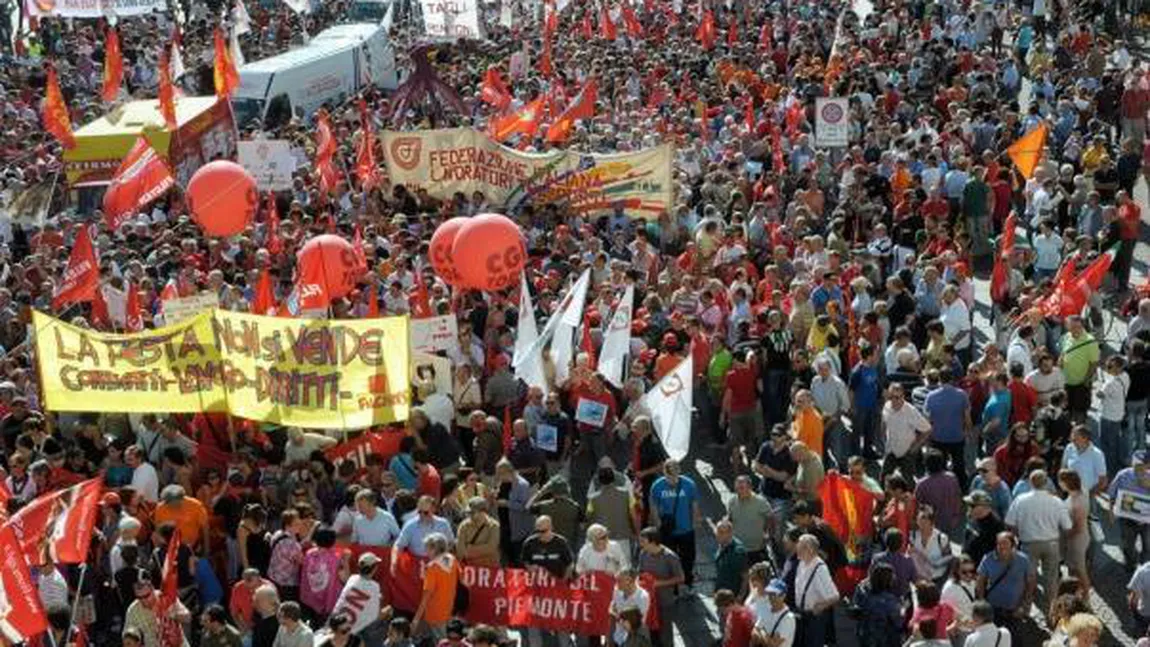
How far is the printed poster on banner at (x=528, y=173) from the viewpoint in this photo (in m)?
20.9

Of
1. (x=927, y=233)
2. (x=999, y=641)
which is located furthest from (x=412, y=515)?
(x=927, y=233)

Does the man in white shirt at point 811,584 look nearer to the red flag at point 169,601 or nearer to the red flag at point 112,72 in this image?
the red flag at point 169,601

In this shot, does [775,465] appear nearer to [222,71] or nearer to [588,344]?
[588,344]

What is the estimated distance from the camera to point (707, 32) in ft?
108

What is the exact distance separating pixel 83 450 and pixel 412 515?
10.2 feet

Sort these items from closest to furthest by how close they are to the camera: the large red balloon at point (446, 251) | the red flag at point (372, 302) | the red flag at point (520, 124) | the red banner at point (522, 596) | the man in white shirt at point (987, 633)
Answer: the man in white shirt at point (987, 633)
the red banner at point (522, 596)
the red flag at point (372, 302)
the large red balloon at point (446, 251)
the red flag at point (520, 124)

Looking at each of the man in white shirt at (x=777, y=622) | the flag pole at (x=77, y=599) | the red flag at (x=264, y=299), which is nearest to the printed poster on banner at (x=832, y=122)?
the red flag at (x=264, y=299)

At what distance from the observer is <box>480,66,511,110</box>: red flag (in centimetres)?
2758

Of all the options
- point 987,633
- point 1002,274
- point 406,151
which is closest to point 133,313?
point 406,151

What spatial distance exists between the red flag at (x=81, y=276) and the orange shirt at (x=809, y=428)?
287 inches

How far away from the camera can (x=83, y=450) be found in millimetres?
14344

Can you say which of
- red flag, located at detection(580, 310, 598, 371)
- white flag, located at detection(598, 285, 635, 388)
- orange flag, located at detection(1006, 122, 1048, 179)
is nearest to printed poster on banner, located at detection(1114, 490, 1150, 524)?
white flag, located at detection(598, 285, 635, 388)

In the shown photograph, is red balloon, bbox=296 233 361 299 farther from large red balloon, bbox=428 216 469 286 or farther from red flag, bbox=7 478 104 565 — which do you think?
red flag, bbox=7 478 104 565

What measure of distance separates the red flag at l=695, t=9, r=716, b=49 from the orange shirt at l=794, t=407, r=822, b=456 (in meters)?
19.4
